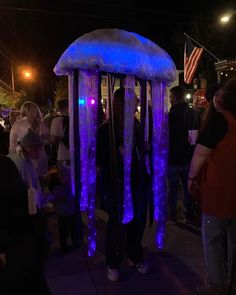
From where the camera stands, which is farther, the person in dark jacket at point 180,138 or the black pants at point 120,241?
the person in dark jacket at point 180,138

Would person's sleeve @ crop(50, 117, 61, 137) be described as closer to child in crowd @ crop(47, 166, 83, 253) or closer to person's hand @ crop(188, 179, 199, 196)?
child in crowd @ crop(47, 166, 83, 253)

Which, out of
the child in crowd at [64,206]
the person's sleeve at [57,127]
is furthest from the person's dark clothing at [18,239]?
the person's sleeve at [57,127]

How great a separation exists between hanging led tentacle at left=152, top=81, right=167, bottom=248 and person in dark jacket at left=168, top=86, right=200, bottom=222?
146cm

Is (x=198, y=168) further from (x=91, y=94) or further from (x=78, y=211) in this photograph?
(x=78, y=211)

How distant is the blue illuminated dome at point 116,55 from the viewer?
3.70 meters

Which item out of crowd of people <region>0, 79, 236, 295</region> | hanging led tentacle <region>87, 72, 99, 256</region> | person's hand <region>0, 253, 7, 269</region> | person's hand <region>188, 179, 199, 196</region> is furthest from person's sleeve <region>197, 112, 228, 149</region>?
person's hand <region>0, 253, 7, 269</region>

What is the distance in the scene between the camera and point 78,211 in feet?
15.2

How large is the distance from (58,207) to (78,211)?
0.34 meters

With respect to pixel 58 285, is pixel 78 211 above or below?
above

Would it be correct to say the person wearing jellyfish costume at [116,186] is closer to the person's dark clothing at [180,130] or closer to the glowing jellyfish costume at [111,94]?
the glowing jellyfish costume at [111,94]

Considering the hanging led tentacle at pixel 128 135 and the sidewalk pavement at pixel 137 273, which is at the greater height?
the hanging led tentacle at pixel 128 135

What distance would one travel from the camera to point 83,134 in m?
4.13

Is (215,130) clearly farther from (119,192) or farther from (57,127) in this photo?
(57,127)

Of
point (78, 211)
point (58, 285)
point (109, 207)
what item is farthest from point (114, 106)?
point (58, 285)
